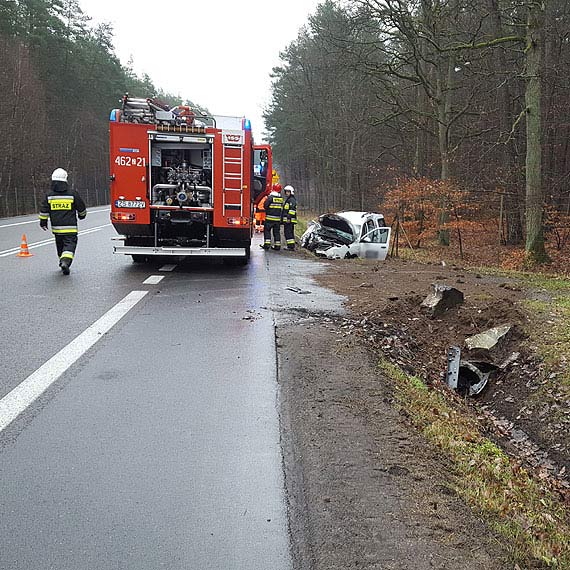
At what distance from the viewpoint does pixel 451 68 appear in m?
22.4

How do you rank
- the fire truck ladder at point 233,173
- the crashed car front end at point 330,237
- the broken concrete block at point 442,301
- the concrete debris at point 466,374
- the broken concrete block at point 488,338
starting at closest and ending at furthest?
1. the concrete debris at point 466,374
2. the broken concrete block at point 488,338
3. the broken concrete block at point 442,301
4. the fire truck ladder at point 233,173
5. the crashed car front end at point 330,237

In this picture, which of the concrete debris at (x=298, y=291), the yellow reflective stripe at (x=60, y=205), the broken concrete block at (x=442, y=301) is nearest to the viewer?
the broken concrete block at (x=442, y=301)

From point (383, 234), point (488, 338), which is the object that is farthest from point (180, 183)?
point (488, 338)

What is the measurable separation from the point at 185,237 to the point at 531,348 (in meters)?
7.57

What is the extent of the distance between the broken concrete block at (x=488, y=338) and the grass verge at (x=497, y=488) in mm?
2490

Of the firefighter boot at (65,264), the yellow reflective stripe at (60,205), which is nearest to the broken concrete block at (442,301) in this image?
the firefighter boot at (65,264)

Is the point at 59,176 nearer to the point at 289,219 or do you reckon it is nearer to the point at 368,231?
the point at 289,219

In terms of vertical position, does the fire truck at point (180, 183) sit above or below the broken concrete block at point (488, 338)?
above

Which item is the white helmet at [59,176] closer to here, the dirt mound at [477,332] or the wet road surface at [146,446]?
the wet road surface at [146,446]

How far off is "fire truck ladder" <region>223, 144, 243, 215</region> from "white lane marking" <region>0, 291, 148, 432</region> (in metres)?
4.40

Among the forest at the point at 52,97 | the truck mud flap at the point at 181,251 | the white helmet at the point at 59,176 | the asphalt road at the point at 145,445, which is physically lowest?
the asphalt road at the point at 145,445

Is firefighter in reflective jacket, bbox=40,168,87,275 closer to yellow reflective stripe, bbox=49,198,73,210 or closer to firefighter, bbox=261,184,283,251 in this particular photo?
yellow reflective stripe, bbox=49,198,73,210

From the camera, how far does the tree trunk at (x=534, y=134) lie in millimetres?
15805

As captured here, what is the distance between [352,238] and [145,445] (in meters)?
13.6
